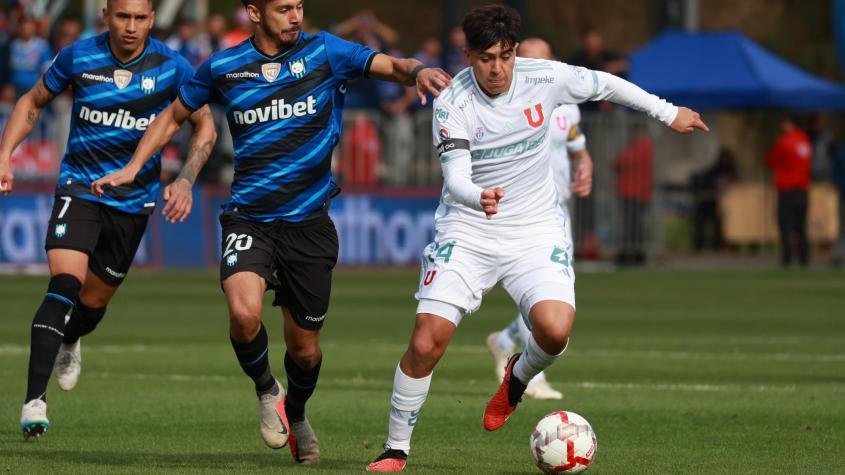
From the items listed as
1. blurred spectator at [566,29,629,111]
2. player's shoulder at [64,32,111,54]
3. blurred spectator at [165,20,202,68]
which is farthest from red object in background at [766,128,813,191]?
player's shoulder at [64,32,111,54]

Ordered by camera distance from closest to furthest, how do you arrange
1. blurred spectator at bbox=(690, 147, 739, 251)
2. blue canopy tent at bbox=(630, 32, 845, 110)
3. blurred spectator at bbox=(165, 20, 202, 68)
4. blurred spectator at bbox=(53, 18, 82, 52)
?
1. blurred spectator at bbox=(165, 20, 202, 68)
2. blurred spectator at bbox=(53, 18, 82, 52)
3. blue canopy tent at bbox=(630, 32, 845, 110)
4. blurred spectator at bbox=(690, 147, 739, 251)

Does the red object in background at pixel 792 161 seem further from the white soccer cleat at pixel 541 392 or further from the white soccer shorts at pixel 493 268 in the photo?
the white soccer shorts at pixel 493 268

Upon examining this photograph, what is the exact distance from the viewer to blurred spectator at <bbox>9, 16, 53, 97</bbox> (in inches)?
930

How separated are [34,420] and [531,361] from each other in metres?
2.52

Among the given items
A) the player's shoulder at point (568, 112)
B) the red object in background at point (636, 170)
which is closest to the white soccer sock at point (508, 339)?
the player's shoulder at point (568, 112)

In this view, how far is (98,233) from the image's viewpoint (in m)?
9.95

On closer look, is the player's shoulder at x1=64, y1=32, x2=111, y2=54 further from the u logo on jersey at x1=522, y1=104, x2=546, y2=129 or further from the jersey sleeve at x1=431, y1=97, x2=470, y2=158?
the u logo on jersey at x1=522, y1=104, x2=546, y2=129

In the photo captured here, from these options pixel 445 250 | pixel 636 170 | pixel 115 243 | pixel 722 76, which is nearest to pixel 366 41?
pixel 636 170

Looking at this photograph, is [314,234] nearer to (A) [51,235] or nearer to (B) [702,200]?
(A) [51,235]

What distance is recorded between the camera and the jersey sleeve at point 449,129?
8.27m

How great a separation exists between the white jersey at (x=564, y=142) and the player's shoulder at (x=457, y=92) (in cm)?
302

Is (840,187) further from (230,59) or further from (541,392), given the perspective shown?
(230,59)

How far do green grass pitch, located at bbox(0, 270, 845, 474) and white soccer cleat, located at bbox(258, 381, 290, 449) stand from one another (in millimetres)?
123

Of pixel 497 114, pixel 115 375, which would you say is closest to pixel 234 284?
pixel 497 114
